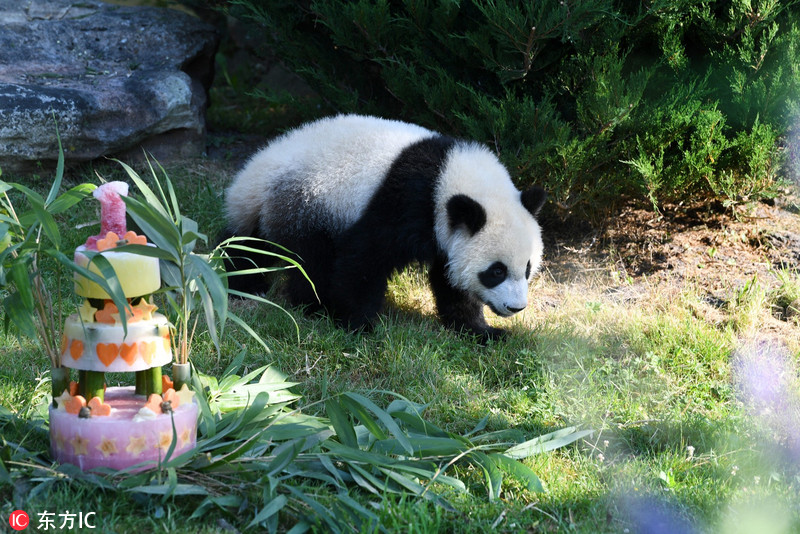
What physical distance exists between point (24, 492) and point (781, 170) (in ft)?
15.9

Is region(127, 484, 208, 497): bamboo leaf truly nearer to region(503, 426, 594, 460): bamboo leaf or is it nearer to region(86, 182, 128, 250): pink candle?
region(86, 182, 128, 250): pink candle

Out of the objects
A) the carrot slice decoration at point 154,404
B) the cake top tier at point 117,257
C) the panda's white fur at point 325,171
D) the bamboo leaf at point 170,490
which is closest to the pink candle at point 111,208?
the cake top tier at point 117,257

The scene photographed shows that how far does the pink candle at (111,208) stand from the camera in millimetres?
2594

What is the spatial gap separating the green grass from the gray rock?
0.97 meters

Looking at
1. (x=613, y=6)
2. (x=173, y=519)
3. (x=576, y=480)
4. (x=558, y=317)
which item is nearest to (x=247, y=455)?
(x=173, y=519)

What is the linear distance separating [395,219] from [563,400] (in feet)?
4.30

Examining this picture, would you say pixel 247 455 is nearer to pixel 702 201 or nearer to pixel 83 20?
pixel 702 201

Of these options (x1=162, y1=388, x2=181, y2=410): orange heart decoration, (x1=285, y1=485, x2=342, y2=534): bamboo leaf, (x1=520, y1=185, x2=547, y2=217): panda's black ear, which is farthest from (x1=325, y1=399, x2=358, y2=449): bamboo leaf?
(x1=520, y1=185, x2=547, y2=217): panda's black ear

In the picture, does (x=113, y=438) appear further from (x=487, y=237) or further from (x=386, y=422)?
(x=487, y=237)

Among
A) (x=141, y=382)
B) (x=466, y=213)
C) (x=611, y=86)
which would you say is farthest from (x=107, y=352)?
(x=611, y=86)

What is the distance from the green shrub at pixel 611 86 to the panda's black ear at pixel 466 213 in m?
0.99

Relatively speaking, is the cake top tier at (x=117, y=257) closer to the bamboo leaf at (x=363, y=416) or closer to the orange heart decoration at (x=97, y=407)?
the orange heart decoration at (x=97, y=407)

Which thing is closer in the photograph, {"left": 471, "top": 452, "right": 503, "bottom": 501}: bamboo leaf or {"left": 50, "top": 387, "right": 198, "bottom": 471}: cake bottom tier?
{"left": 50, "top": 387, "right": 198, "bottom": 471}: cake bottom tier

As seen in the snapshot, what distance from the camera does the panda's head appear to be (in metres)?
4.16
